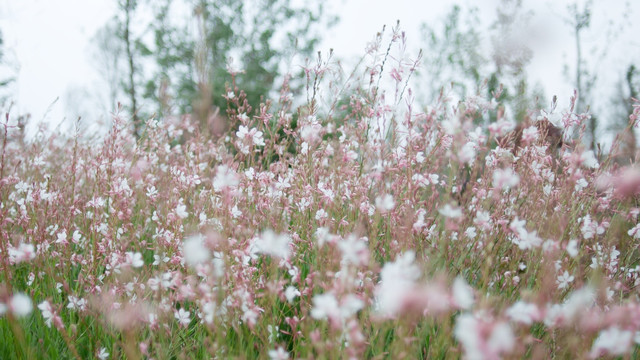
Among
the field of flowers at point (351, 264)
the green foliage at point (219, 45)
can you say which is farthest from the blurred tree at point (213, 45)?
the field of flowers at point (351, 264)

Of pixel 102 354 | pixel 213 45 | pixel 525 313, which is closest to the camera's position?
pixel 525 313

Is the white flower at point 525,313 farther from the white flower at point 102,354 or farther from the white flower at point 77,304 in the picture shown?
the white flower at point 77,304

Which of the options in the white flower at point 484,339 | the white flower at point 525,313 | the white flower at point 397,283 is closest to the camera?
the white flower at point 484,339

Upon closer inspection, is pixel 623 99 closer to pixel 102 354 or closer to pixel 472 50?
pixel 472 50

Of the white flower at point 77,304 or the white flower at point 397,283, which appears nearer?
the white flower at point 397,283

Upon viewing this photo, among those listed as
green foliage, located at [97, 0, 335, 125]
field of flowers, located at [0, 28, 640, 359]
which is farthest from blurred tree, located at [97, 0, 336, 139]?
field of flowers, located at [0, 28, 640, 359]

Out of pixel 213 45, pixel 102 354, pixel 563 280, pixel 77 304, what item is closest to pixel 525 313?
pixel 563 280

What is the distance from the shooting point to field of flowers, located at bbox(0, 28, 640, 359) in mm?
1270

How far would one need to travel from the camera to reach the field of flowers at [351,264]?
1270 millimetres

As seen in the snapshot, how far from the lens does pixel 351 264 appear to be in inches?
51.0

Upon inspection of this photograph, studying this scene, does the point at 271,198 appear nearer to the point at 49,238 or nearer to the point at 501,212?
the point at 501,212

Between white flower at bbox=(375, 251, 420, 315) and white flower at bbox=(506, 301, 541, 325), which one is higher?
white flower at bbox=(506, 301, 541, 325)

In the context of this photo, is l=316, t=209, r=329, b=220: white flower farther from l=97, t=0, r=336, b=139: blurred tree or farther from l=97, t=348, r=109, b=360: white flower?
l=97, t=0, r=336, b=139: blurred tree

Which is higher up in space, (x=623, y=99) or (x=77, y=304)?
(x=623, y=99)
